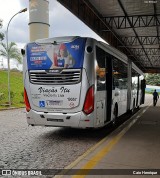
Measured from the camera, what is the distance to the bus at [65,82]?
29.7 ft

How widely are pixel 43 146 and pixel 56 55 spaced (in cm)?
295

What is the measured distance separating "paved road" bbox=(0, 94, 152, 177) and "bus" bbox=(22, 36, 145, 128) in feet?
2.00

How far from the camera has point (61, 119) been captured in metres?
9.23

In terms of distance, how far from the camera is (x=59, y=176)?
17.3 feet

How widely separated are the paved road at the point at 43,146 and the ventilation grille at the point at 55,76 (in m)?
1.89

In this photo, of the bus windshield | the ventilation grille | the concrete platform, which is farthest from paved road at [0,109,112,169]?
the bus windshield

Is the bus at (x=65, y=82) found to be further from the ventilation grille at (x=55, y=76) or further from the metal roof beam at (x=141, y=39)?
the metal roof beam at (x=141, y=39)

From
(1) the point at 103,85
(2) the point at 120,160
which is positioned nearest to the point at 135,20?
(1) the point at 103,85

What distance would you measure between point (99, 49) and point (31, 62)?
2.32 metres

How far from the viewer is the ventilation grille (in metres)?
9.12

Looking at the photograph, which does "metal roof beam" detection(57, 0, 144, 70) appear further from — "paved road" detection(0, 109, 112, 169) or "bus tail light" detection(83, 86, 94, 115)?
"bus tail light" detection(83, 86, 94, 115)

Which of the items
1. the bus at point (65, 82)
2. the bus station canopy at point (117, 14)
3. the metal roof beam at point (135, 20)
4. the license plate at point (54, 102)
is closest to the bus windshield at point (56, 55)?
the bus at point (65, 82)

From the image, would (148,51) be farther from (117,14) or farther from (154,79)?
(154,79)

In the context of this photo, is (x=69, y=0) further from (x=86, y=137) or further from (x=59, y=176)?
(x=59, y=176)
